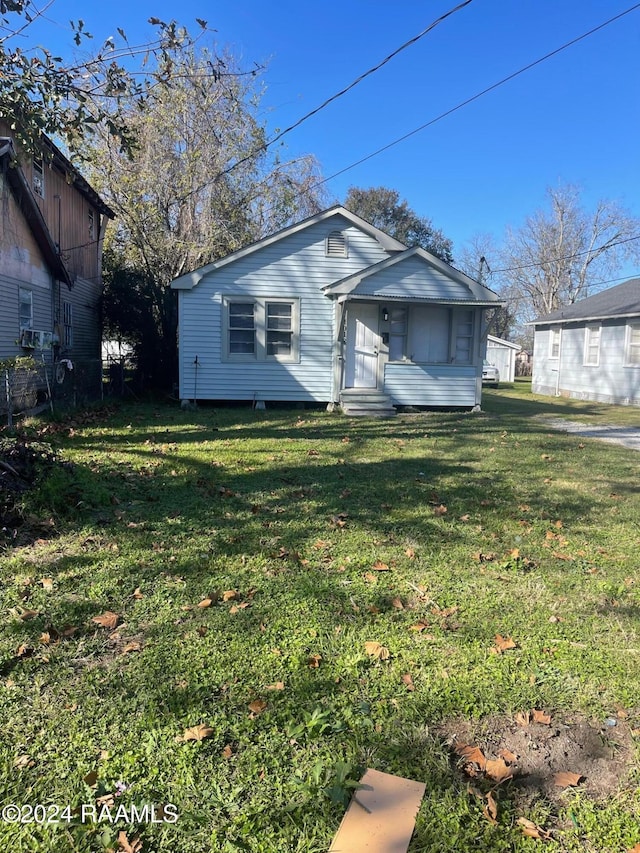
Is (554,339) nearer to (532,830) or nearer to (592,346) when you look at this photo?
(592,346)

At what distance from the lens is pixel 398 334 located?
45.9ft

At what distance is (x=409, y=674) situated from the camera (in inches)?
110

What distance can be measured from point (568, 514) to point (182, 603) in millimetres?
3920

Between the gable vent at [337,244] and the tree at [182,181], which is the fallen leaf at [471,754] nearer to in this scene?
the gable vent at [337,244]

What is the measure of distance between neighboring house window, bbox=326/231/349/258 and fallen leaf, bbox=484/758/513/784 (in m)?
13.0

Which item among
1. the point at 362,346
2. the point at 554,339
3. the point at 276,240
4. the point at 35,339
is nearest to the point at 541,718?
the point at 362,346

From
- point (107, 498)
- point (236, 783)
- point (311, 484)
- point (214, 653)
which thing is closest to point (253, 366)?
point (311, 484)

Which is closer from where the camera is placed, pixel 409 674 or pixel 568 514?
pixel 409 674

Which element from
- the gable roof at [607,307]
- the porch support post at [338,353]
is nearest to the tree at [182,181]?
the porch support post at [338,353]

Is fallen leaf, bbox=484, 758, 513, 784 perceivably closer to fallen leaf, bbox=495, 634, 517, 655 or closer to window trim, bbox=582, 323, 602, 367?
fallen leaf, bbox=495, 634, 517, 655

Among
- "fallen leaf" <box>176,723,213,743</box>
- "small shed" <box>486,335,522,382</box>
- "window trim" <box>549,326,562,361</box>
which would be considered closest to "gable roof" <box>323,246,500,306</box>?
"window trim" <box>549,326,562,361</box>

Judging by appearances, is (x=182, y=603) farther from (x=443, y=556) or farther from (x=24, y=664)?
(x=443, y=556)

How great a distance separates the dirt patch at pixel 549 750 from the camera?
215 cm

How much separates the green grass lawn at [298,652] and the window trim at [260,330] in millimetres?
7791
